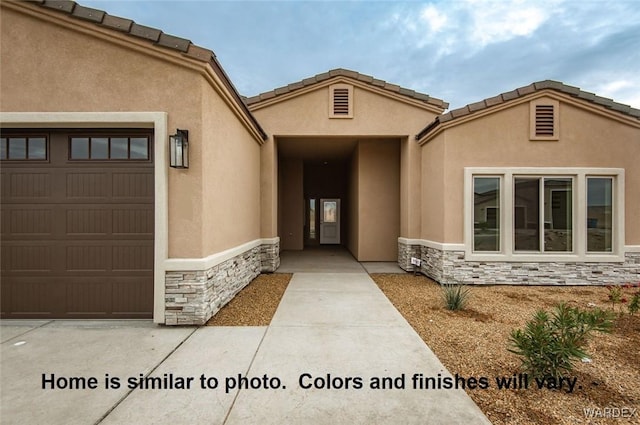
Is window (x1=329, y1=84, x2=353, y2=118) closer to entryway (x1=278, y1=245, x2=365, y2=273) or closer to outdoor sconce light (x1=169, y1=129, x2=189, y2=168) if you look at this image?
entryway (x1=278, y1=245, x2=365, y2=273)

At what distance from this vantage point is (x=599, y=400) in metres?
2.42

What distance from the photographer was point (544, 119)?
629 centimetres

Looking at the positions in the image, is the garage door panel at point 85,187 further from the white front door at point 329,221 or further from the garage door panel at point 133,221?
the white front door at point 329,221

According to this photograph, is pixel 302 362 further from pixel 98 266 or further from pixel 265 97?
pixel 265 97

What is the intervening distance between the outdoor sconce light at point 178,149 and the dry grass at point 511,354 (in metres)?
4.00

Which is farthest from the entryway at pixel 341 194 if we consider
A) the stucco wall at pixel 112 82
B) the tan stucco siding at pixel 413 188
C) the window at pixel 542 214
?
the stucco wall at pixel 112 82

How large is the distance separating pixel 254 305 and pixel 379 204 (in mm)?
5620

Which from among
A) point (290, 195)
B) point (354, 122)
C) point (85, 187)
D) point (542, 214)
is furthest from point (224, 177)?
point (290, 195)

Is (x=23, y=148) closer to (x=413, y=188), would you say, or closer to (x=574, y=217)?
(x=413, y=188)

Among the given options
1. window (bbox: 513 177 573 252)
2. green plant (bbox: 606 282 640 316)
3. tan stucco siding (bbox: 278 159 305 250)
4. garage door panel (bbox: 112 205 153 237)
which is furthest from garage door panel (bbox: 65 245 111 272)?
tan stucco siding (bbox: 278 159 305 250)

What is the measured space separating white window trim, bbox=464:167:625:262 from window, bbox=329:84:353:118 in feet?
11.4

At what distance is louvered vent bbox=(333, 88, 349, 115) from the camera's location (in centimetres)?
788

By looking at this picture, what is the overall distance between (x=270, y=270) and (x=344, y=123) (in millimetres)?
4525

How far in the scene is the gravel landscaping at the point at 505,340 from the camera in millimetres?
2318
